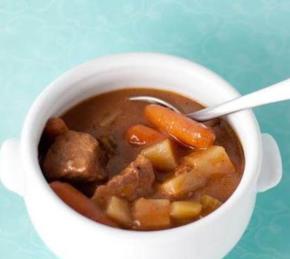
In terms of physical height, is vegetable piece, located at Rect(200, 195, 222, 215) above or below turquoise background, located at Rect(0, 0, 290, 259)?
below

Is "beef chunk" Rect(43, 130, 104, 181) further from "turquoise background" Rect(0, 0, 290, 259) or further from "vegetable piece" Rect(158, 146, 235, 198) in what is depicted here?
"turquoise background" Rect(0, 0, 290, 259)

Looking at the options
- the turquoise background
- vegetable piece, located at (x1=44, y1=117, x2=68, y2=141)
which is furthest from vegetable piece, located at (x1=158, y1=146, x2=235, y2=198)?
the turquoise background

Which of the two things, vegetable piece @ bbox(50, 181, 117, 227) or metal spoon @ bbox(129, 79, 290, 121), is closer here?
vegetable piece @ bbox(50, 181, 117, 227)

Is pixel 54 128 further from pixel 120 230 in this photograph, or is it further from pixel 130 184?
pixel 120 230

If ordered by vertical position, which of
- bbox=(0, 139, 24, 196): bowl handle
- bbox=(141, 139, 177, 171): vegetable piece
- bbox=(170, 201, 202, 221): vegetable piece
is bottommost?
bbox=(0, 139, 24, 196): bowl handle

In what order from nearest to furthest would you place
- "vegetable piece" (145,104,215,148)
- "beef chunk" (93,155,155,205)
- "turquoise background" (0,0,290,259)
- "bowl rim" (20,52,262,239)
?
"bowl rim" (20,52,262,239) → "beef chunk" (93,155,155,205) → "vegetable piece" (145,104,215,148) → "turquoise background" (0,0,290,259)

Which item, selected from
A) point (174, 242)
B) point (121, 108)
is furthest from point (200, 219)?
point (121, 108)

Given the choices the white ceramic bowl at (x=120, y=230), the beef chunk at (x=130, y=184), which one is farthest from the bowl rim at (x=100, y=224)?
the beef chunk at (x=130, y=184)
